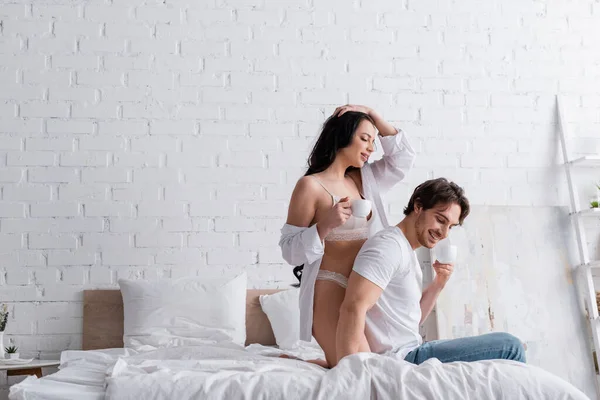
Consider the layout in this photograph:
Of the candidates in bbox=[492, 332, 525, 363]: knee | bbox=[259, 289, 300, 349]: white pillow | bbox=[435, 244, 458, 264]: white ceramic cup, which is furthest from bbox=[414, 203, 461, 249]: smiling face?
bbox=[259, 289, 300, 349]: white pillow

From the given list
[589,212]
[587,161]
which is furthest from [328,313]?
[587,161]

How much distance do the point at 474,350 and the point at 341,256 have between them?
0.57 meters

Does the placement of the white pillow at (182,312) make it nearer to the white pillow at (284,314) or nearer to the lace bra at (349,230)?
the white pillow at (284,314)

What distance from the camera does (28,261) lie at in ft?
13.3

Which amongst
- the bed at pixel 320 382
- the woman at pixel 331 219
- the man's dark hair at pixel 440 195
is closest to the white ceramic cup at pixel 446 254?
the man's dark hair at pixel 440 195

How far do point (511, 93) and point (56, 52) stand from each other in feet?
9.09

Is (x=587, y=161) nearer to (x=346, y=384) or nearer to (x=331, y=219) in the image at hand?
(x=331, y=219)

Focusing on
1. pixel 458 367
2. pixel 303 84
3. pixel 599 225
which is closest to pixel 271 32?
pixel 303 84

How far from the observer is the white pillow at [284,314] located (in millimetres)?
3795

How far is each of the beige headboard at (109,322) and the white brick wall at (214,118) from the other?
8 centimetres

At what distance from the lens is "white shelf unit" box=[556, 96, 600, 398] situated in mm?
4258

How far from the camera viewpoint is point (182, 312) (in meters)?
3.74

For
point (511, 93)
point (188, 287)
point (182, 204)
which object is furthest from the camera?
point (511, 93)

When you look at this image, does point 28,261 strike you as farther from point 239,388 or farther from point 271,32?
point 239,388
